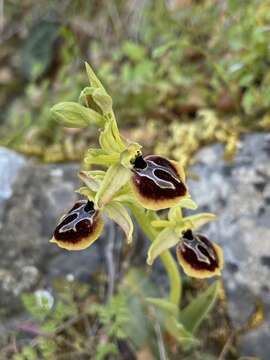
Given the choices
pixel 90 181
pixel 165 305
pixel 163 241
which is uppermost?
pixel 90 181

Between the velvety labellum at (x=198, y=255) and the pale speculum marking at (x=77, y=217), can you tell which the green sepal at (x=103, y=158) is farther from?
the velvety labellum at (x=198, y=255)

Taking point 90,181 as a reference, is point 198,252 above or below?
below

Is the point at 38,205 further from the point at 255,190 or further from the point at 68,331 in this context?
the point at 255,190

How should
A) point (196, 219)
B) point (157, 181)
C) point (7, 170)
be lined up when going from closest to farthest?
point (157, 181) → point (196, 219) → point (7, 170)

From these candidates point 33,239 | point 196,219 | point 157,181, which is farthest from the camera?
point 33,239

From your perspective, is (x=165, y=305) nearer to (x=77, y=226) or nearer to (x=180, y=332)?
(x=180, y=332)

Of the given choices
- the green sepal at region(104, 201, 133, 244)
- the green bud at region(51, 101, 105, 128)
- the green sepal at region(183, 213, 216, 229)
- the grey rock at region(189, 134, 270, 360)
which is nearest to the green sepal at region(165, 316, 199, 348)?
the grey rock at region(189, 134, 270, 360)

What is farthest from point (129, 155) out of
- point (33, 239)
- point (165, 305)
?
point (33, 239)

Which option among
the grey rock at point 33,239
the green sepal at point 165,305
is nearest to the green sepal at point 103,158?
the green sepal at point 165,305
